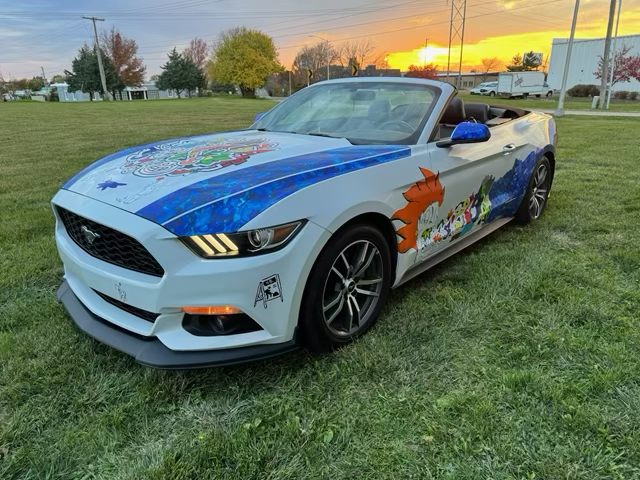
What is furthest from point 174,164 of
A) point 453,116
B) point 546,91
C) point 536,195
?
point 546,91

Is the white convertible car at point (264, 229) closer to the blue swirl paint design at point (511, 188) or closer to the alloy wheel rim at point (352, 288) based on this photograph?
the alloy wheel rim at point (352, 288)

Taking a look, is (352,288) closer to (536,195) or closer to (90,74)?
(536,195)

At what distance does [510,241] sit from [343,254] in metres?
2.52

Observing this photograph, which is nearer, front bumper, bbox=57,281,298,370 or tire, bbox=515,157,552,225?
front bumper, bbox=57,281,298,370

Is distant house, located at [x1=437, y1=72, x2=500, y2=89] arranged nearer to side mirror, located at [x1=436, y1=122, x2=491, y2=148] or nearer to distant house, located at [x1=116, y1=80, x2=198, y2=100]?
distant house, located at [x1=116, y1=80, x2=198, y2=100]

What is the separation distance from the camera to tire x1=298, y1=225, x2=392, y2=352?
224cm

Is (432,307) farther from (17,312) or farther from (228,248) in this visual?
(17,312)

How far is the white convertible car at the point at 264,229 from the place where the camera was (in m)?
1.97

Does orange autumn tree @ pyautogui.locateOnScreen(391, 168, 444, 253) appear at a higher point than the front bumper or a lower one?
higher

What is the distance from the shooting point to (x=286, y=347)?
217 cm

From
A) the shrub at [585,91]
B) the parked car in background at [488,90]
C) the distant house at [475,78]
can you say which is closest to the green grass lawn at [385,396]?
the parked car in background at [488,90]

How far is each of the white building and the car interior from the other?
176ft

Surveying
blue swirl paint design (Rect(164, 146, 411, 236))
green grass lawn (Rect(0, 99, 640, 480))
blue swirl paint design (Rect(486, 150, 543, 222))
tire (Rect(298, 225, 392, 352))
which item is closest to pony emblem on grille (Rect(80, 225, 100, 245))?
blue swirl paint design (Rect(164, 146, 411, 236))

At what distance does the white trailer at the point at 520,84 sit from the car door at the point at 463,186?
46460 mm
